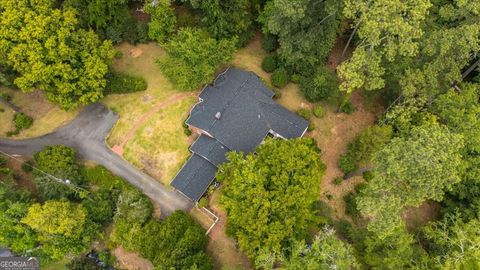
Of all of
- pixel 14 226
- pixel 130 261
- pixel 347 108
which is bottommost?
pixel 14 226

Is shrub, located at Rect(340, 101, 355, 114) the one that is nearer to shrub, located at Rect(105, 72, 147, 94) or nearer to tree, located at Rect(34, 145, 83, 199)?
shrub, located at Rect(105, 72, 147, 94)

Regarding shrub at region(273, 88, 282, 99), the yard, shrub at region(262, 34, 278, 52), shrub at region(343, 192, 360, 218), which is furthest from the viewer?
shrub at region(262, 34, 278, 52)

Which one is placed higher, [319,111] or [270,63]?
[270,63]

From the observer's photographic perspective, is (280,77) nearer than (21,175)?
No

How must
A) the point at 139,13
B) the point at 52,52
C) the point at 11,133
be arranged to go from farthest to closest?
the point at 139,13 → the point at 11,133 → the point at 52,52

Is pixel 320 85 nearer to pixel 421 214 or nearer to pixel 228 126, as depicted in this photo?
pixel 228 126

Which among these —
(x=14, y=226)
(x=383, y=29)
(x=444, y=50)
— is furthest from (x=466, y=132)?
(x=14, y=226)

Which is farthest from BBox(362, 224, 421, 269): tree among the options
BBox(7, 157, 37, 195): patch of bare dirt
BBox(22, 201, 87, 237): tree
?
BBox(7, 157, 37, 195): patch of bare dirt
